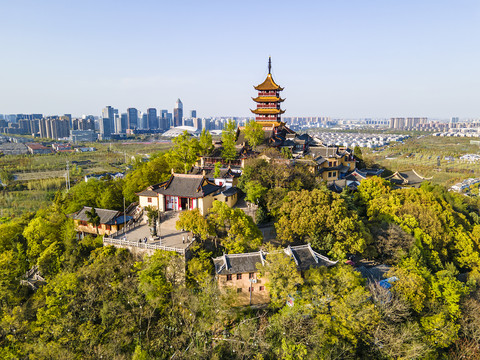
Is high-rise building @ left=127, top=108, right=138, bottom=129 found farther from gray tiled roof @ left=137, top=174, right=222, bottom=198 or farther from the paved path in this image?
the paved path

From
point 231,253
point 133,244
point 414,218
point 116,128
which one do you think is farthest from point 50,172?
point 116,128

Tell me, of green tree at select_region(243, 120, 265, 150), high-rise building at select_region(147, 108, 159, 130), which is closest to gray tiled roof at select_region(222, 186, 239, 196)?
green tree at select_region(243, 120, 265, 150)

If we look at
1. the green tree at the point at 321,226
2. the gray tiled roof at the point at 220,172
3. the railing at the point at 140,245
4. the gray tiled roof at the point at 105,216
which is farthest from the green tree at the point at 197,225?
the gray tiled roof at the point at 220,172

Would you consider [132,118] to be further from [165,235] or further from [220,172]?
[165,235]

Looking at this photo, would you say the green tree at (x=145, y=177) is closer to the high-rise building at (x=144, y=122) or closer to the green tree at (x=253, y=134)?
the green tree at (x=253, y=134)

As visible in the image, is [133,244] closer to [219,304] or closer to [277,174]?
[219,304]

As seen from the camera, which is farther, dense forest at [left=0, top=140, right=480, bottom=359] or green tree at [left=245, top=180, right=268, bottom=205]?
green tree at [left=245, top=180, right=268, bottom=205]
